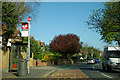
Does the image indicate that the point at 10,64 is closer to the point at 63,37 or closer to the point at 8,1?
the point at 8,1

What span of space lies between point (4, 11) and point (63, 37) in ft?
133

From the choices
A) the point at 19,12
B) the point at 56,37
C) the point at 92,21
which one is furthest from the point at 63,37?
the point at 19,12

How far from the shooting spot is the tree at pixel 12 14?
14920mm

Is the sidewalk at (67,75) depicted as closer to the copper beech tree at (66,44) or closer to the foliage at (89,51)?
the copper beech tree at (66,44)

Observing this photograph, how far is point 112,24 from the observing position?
21.9m

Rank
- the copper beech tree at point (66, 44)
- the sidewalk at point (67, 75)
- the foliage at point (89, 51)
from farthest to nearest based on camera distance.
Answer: the foliage at point (89, 51), the copper beech tree at point (66, 44), the sidewalk at point (67, 75)

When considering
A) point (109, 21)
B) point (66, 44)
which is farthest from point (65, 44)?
point (109, 21)

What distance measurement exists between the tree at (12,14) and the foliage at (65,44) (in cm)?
3535

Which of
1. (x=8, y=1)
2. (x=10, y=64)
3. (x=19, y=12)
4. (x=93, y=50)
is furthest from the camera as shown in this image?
(x=93, y=50)

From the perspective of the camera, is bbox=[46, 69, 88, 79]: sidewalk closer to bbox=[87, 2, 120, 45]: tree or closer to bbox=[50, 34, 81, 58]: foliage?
bbox=[87, 2, 120, 45]: tree

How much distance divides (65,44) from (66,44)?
29 cm

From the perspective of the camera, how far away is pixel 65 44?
5306 centimetres

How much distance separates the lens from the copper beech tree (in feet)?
172

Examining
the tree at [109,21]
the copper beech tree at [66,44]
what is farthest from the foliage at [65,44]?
the tree at [109,21]
